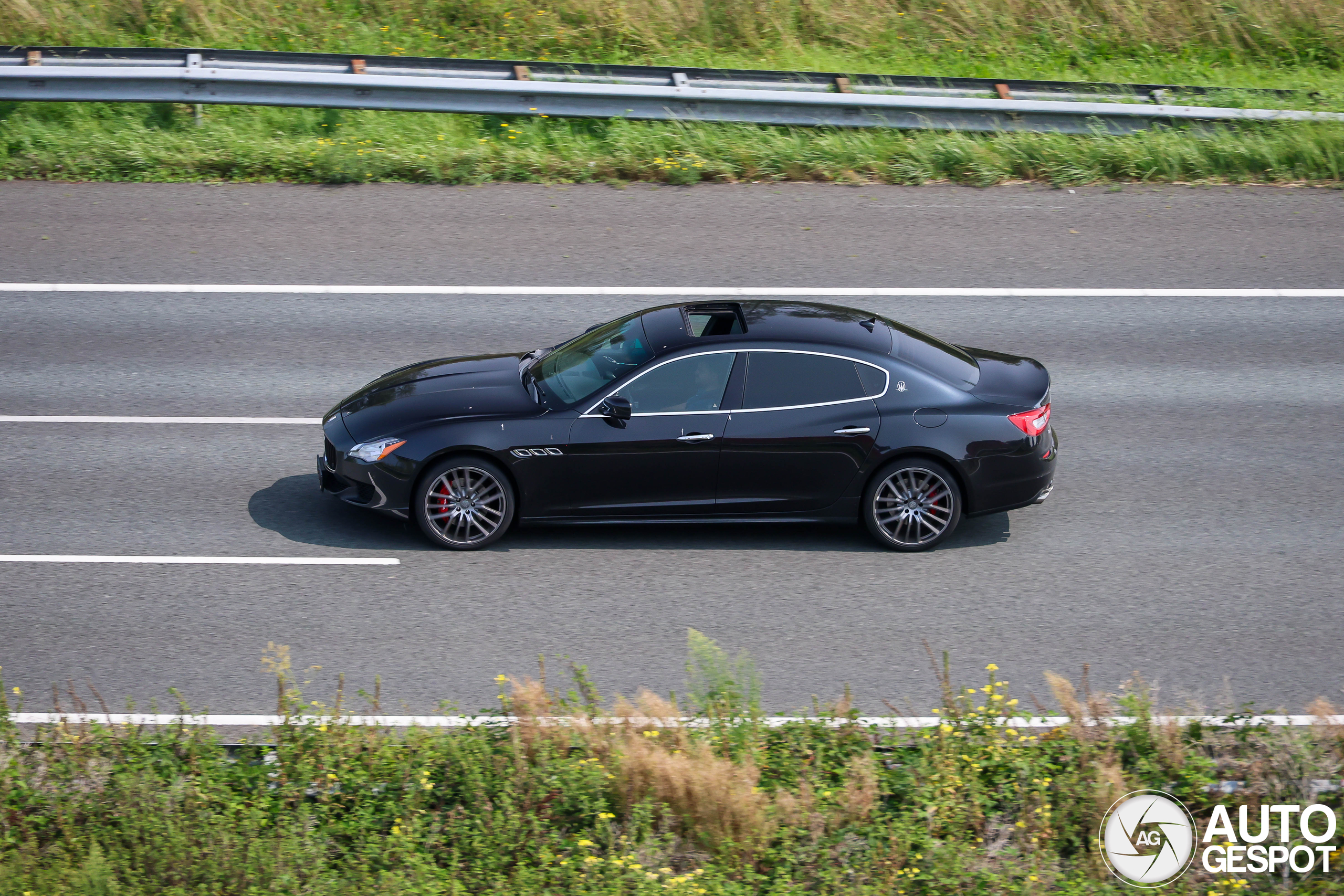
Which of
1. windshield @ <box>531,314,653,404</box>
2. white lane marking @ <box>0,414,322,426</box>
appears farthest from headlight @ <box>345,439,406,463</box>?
white lane marking @ <box>0,414,322,426</box>

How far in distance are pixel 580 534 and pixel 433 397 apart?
4.77 feet

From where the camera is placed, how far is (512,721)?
6.64 m

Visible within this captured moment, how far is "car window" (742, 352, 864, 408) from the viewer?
883 cm

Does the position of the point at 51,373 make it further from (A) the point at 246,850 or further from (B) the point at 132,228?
(A) the point at 246,850

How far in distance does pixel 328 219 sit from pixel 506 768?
920 centimetres

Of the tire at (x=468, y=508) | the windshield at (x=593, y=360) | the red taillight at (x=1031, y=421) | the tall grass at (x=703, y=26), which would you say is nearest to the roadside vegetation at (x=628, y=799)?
the tire at (x=468, y=508)

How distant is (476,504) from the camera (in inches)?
347

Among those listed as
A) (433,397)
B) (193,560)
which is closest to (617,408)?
(433,397)

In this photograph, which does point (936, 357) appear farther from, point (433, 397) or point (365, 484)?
point (365, 484)

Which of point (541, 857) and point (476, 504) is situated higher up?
point (476, 504)

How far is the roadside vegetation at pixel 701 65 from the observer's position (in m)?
15.0

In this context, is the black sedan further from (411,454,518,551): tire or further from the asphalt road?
the asphalt road

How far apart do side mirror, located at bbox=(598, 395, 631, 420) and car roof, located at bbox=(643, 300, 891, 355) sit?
1.44ft

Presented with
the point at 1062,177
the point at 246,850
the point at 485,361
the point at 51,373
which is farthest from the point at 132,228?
the point at 1062,177
